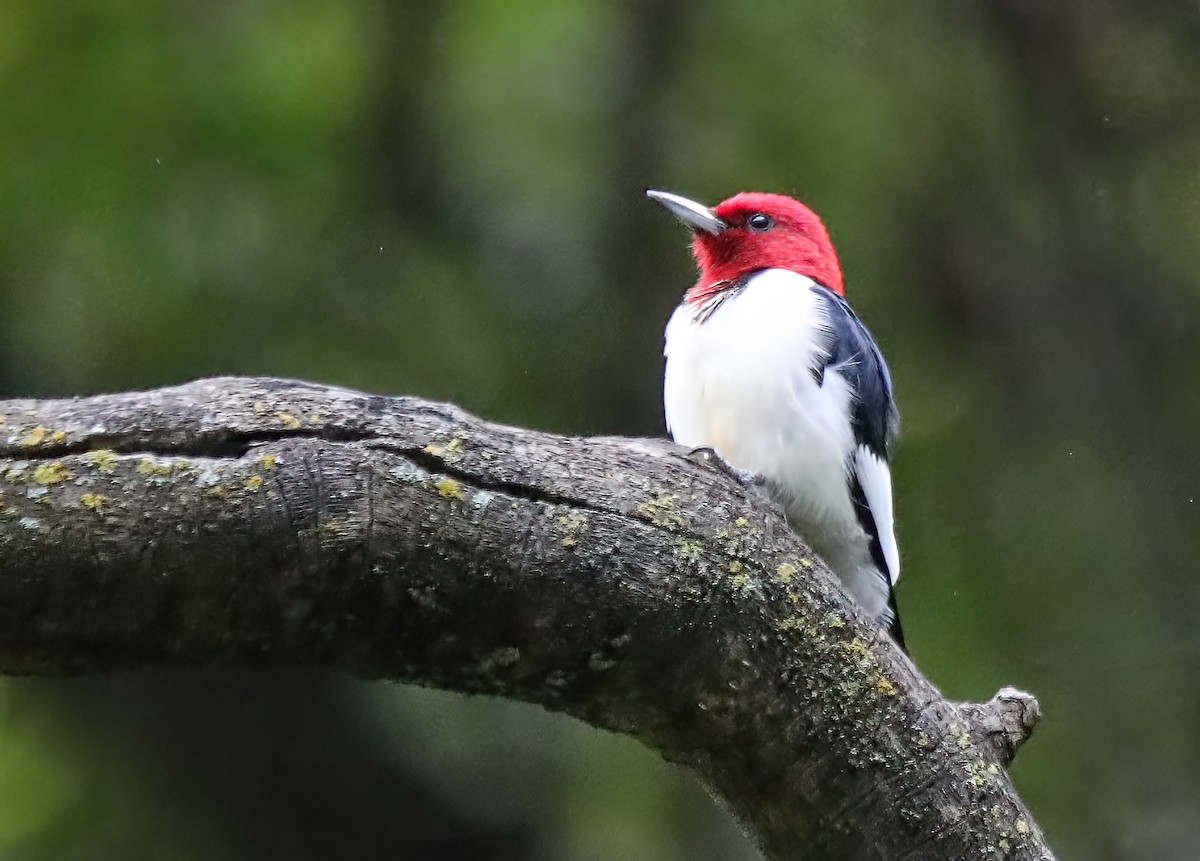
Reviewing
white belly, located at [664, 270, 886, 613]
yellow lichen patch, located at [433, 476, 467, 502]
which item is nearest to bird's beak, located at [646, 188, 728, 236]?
white belly, located at [664, 270, 886, 613]

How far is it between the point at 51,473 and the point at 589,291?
1411 mm

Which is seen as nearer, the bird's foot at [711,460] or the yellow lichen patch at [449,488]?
the yellow lichen patch at [449,488]

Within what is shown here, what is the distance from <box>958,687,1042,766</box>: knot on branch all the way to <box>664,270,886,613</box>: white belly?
1.66 ft

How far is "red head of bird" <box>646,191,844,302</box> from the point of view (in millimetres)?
2686

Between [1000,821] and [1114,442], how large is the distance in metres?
1.44

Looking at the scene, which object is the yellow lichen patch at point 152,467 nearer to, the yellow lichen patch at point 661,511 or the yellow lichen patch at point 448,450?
the yellow lichen patch at point 448,450

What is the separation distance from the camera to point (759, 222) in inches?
107

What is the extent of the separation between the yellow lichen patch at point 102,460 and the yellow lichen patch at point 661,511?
0.52m

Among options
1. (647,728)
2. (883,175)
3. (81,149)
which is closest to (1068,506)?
(883,175)

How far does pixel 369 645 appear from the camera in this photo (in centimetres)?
135

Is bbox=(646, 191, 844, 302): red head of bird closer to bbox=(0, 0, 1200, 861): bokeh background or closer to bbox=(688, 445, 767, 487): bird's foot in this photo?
bbox=(0, 0, 1200, 861): bokeh background

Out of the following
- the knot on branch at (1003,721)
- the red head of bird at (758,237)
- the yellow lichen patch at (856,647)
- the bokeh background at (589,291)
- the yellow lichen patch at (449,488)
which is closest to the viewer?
the yellow lichen patch at (449,488)

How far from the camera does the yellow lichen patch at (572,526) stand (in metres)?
1.42

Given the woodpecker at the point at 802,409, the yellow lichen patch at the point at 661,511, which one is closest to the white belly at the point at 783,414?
the woodpecker at the point at 802,409
